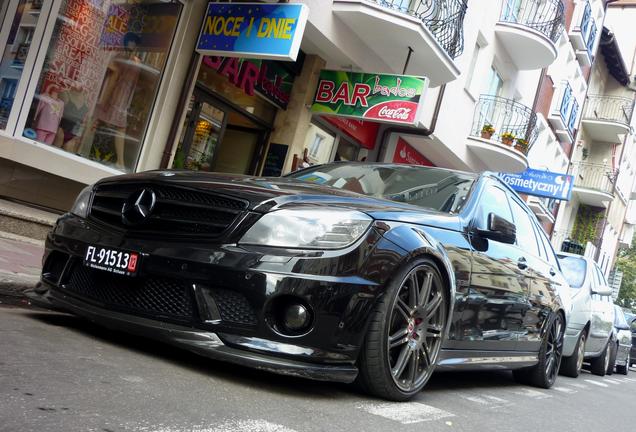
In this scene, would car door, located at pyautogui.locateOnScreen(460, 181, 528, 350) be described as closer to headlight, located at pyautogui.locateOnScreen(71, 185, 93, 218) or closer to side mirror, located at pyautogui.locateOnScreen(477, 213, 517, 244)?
side mirror, located at pyautogui.locateOnScreen(477, 213, 517, 244)

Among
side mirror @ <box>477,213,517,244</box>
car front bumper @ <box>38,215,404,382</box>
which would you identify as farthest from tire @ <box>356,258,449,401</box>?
side mirror @ <box>477,213,517,244</box>

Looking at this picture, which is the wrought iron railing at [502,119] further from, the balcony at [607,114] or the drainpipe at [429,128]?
the balcony at [607,114]

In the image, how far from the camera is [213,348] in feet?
10.6

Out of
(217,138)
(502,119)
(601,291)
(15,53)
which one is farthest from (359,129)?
(15,53)

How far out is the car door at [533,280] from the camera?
5473 mm

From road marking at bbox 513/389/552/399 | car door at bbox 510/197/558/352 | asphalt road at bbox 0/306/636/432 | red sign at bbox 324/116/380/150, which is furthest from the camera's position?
red sign at bbox 324/116/380/150

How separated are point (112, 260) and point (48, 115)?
5444 millimetres

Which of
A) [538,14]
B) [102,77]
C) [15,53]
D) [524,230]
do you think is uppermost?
[538,14]

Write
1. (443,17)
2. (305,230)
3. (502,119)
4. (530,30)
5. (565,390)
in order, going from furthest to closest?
1. (502,119)
2. (530,30)
3. (443,17)
4. (565,390)
5. (305,230)

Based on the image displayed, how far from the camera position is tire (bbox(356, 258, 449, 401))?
3508 mm

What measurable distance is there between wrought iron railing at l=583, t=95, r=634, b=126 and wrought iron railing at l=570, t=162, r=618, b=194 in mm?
2269

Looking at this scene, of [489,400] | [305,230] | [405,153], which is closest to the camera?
[305,230]

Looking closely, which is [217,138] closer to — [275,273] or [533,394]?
[533,394]

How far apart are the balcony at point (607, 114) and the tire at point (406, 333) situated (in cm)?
3102
